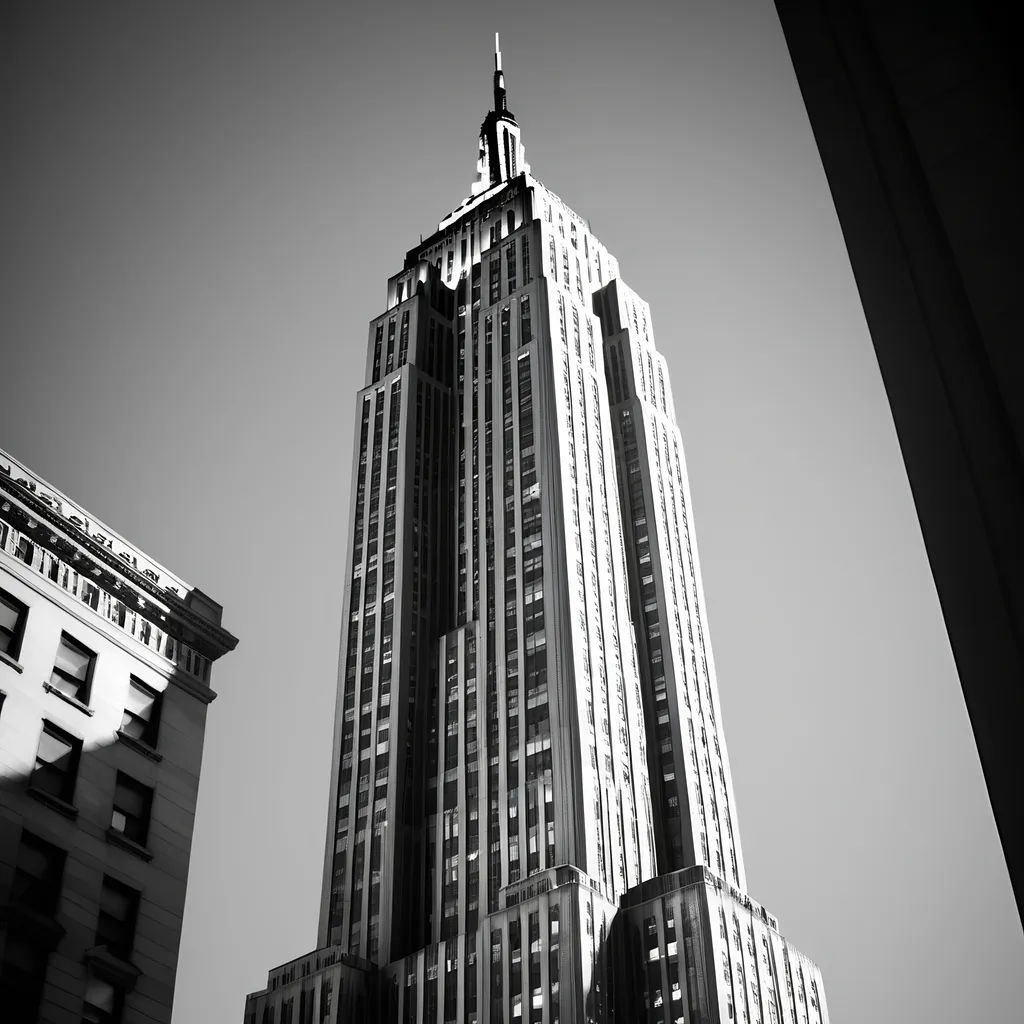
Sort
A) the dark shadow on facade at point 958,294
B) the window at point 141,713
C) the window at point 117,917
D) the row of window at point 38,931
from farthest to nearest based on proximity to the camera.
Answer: the window at point 141,713, the window at point 117,917, the row of window at point 38,931, the dark shadow on facade at point 958,294

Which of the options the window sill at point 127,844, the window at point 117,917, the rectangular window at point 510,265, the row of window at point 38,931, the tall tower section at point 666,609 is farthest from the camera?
the rectangular window at point 510,265

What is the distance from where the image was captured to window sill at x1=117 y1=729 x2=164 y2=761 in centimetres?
4241

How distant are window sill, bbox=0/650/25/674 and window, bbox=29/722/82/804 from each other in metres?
1.98

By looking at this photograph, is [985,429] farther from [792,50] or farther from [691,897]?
[691,897]

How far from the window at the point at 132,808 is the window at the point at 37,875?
9.62ft

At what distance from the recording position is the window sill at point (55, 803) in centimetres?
3809

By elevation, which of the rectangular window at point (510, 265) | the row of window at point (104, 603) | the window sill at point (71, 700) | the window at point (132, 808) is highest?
the rectangular window at point (510, 265)

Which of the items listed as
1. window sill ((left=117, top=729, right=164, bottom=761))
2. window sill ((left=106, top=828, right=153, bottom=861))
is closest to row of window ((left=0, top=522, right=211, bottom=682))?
window sill ((left=117, top=729, right=164, bottom=761))

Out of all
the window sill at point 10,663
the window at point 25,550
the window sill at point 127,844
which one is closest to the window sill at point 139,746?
the window sill at point 127,844

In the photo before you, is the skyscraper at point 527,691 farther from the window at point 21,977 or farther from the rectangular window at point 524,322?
the window at point 21,977

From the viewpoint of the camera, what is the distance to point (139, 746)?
42781mm

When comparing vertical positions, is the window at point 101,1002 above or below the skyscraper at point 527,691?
below

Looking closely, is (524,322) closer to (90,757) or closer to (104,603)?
(104,603)

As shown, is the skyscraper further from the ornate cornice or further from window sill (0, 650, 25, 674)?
window sill (0, 650, 25, 674)
